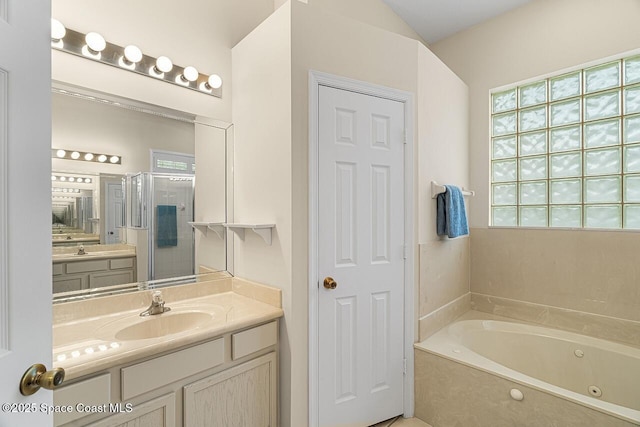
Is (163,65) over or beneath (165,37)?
beneath

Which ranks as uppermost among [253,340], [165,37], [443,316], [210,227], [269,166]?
Result: [165,37]

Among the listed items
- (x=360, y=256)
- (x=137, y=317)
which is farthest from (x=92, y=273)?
(x=360, y=256)

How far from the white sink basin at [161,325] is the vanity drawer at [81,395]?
1.01 ft

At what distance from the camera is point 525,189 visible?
2.56m

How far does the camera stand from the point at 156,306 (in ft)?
5.18

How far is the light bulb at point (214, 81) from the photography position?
1872 mm

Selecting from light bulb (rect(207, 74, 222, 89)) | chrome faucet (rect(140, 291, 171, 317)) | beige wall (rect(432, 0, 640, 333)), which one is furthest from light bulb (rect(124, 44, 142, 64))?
beige wall (rect(432, 0, 640, 333))

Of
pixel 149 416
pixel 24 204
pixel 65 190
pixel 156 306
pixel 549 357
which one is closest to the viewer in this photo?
pixel 24 204

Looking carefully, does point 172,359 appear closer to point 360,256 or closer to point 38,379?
point 38,379

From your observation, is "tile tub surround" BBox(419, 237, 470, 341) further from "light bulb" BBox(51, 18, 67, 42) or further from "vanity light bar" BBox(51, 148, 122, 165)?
"light bulb" BBox(51, 18, 67, 42)

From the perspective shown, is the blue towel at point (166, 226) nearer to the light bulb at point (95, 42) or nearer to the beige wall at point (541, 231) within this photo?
the light bulb at point (95, 42)

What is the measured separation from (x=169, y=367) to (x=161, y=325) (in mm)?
341

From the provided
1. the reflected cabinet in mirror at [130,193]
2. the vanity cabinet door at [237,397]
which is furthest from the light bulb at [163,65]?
the vanity cabinet door at [237,397]

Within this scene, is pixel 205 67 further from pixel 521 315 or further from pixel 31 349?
pixel 521 315
